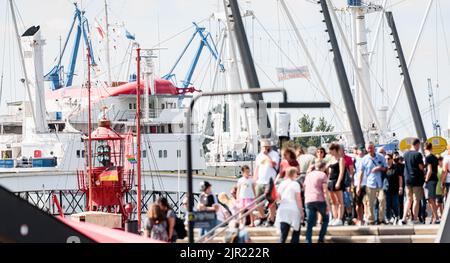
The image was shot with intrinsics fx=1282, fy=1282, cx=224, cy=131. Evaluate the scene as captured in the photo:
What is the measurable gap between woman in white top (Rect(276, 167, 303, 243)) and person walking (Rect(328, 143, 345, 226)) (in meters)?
2.23

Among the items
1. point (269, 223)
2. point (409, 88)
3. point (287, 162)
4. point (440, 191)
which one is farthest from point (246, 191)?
point (409, 88)

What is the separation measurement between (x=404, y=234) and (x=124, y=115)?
183 ft

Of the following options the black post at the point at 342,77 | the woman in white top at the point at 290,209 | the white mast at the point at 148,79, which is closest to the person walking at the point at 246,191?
the woman in white top at the point at 290,209

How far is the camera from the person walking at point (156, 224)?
13.4 metres

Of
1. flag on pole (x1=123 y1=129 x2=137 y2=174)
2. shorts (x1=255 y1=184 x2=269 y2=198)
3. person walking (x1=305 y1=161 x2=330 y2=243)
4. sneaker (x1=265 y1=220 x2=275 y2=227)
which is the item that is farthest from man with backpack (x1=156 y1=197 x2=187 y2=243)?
flag on pole (x1=123 y1=129 x2=137 y2=174)

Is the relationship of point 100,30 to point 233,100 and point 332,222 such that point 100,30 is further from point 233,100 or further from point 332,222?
point 332,222

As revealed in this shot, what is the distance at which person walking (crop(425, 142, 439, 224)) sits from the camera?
59.1ft

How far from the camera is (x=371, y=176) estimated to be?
17641 mm

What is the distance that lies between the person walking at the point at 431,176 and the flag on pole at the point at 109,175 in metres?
31.7

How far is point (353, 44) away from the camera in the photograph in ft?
171

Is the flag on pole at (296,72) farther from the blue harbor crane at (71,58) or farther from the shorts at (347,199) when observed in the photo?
the blue harbor crane at (71,58)

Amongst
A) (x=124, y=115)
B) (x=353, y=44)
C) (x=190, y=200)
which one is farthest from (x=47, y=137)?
(x=190, y=200)

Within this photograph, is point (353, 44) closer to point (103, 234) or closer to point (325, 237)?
point (325, 237)

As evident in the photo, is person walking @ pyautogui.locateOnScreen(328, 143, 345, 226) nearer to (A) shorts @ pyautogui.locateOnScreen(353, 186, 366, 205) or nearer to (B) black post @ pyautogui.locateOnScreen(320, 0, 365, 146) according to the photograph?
(A) shorts @ pyautogui.locateOnScreen(353, 186, 366, 205)
